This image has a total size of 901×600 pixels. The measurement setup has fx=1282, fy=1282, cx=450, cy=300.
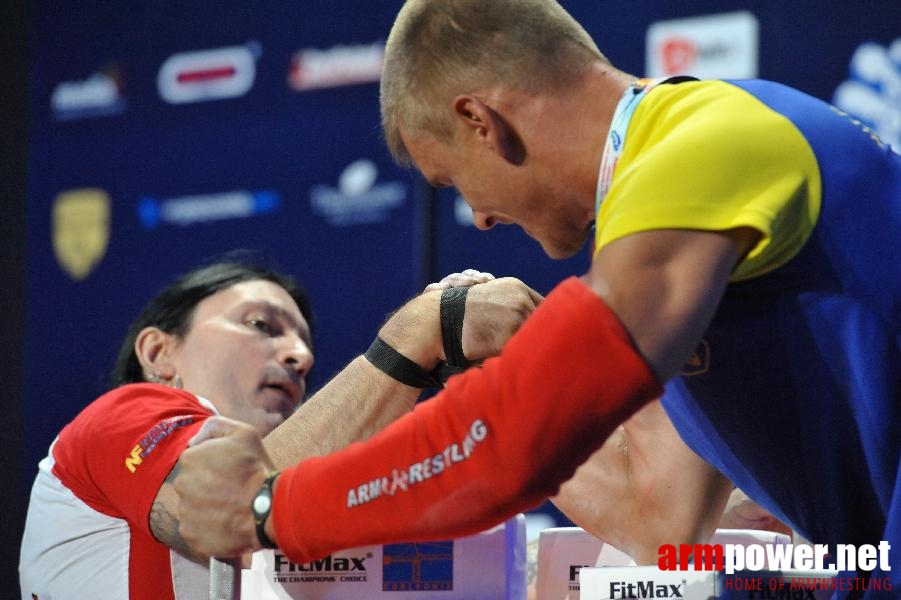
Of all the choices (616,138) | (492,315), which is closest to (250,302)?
(492,315)

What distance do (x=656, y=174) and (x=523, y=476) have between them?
270 millimetres

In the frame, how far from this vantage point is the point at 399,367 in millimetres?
1710

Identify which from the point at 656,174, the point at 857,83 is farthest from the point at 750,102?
the point at 857,83

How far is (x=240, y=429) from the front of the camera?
1291 millimetres

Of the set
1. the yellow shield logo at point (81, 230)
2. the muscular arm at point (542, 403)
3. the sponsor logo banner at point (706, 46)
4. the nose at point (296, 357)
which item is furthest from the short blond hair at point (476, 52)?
the yellow shield logo at point (81, 230)

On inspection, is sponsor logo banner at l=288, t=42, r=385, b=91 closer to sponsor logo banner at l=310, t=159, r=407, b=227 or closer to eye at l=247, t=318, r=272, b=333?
sponsor logo banner at l=310, t=159, r=407, b=227

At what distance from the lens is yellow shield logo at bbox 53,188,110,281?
4043 millimetres

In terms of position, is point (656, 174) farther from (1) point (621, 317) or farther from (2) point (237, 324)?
(2) point (237, 324)

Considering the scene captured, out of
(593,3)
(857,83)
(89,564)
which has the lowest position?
(89,564)

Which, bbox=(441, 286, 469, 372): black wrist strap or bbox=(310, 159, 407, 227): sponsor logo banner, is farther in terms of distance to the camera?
bbox=(310, 159, 407, 227): sponsor logo banner

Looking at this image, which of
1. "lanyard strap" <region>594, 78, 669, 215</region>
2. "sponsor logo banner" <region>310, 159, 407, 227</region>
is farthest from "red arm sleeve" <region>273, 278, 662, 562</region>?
"sponsor logo banner" <region>310, 159, 407, 227</region>

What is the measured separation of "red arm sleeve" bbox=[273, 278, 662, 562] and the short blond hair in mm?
306

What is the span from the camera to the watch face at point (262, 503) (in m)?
1.16

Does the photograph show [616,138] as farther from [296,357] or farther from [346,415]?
[296,357]
